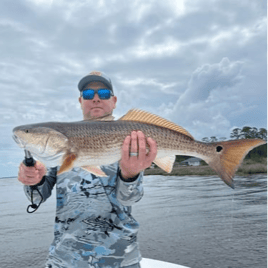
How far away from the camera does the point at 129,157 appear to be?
125 inches

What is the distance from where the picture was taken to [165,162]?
3576mm

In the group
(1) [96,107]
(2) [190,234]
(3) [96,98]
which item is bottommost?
(2) [190,234]

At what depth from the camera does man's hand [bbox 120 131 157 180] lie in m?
3.15

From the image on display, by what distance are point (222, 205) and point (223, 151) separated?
2669 cm

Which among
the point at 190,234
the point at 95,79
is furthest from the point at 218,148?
the point at 190,234

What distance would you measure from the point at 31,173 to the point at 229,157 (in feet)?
7.97

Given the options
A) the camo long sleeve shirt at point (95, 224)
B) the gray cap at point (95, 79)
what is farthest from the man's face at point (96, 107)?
the camo long sleeve shirt at point (95, 224)

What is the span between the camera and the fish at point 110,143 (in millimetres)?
3146

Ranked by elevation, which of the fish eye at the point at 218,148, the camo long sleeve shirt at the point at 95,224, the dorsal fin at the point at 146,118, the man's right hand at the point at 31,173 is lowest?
the camo long sleeve shirt at the point at 95,224

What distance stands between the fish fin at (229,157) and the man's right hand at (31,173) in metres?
2.11

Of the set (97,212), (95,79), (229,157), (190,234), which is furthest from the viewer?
(190,234)

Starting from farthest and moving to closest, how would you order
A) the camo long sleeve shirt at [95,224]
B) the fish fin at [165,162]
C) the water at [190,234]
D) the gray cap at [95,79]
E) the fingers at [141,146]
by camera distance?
the water at [190,234], the gray cap at [95,79], the fish fin at [165,162], the camo long sleeve shirt at [95,224], the fingers at [141,146]

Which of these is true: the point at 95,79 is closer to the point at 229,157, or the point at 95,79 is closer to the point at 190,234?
the point at 229,157

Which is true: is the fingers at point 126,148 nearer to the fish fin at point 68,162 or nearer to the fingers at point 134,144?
the fingers at point 134,144
